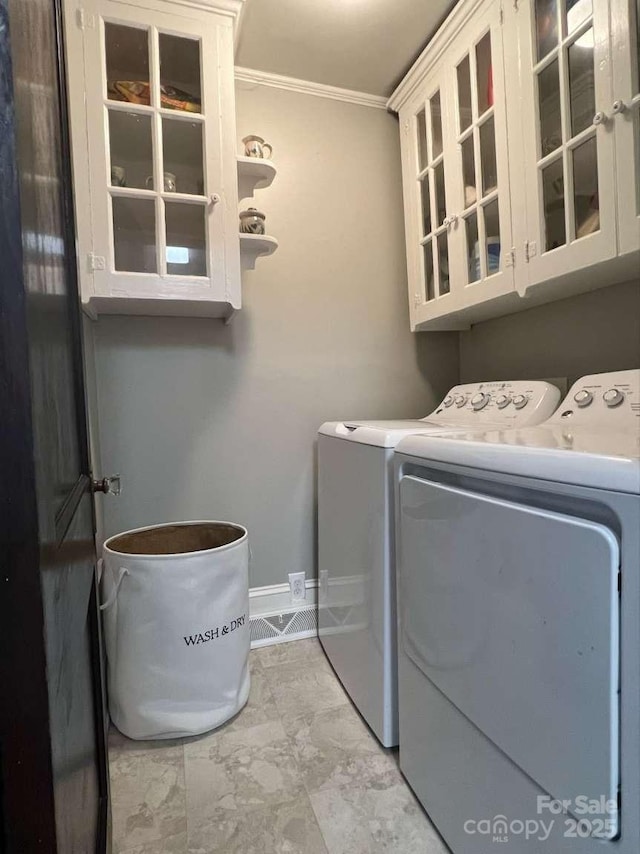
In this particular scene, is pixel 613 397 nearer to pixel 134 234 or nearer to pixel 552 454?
pixel 552 454

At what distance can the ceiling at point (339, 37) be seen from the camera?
1.53 meters

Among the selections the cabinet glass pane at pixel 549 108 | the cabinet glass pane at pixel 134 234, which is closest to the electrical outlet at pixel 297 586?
the cabinet glass pane at pixel 134 234

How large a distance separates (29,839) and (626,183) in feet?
4.85

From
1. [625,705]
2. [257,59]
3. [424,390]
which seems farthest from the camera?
[424,390]

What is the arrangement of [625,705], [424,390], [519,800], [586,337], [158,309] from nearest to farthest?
[625,705]
[519,800]
[586,337]
[158,309]
[424,390]

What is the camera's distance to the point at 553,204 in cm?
130

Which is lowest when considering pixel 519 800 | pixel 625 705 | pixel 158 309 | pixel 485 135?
pixel 519 800

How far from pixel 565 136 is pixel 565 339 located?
0.62m

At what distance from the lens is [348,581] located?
1.51m

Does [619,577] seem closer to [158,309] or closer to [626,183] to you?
[626,183]

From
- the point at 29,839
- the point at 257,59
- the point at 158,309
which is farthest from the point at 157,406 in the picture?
the point at 29,839

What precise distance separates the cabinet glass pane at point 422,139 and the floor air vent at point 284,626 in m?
1.89

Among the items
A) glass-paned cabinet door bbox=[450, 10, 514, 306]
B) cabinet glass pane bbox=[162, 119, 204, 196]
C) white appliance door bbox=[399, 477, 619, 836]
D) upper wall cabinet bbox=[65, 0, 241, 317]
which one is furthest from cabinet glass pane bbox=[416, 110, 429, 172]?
white appliance door bbox=[399, 477, 619, 836]

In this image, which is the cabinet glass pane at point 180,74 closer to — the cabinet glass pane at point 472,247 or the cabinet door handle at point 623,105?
the cabinet glass pane at point 472,247
